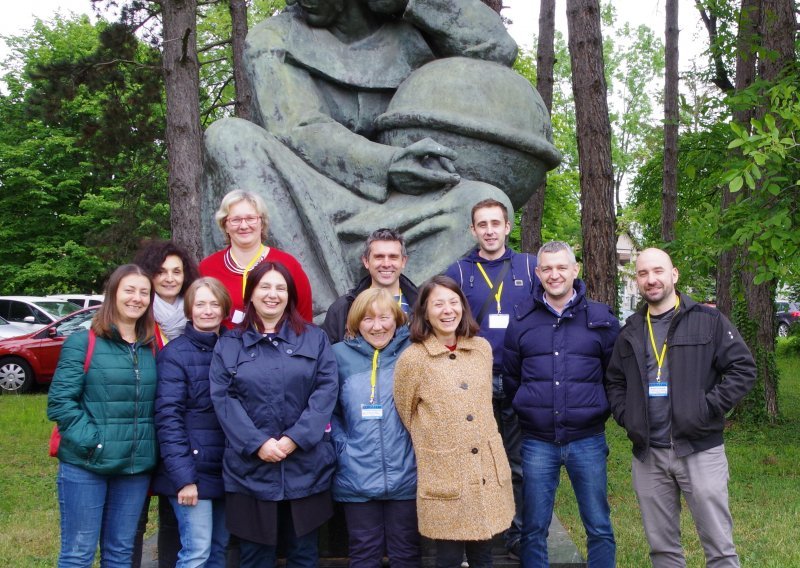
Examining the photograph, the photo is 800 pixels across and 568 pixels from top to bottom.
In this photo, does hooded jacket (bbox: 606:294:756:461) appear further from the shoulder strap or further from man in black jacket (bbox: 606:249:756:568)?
the shoulder strap

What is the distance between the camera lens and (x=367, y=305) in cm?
315

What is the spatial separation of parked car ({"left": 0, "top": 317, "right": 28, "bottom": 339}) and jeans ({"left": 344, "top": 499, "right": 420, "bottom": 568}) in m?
13.3

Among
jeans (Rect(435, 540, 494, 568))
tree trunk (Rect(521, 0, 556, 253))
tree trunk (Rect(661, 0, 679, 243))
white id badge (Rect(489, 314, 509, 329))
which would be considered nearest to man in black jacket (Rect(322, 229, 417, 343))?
white id badge (Rect(489, 314, 509, 329))

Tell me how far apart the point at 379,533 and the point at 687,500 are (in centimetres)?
125

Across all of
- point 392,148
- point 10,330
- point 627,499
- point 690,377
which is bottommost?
point 627,499

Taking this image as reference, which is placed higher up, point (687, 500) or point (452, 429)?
point (452, 429)

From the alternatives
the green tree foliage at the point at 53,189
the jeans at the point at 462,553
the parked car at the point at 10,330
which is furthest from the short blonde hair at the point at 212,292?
the green tree foliage at the point at 53,189

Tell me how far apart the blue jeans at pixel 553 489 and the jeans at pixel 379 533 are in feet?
1.77

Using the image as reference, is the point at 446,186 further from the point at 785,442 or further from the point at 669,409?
the point at 785,442

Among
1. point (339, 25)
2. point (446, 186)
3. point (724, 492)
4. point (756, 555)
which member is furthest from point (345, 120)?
point (756, 555)

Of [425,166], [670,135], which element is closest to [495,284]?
[425,166]

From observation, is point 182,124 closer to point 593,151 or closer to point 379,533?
point 593,151

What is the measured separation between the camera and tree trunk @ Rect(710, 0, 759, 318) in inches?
323

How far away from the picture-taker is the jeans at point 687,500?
321cm
